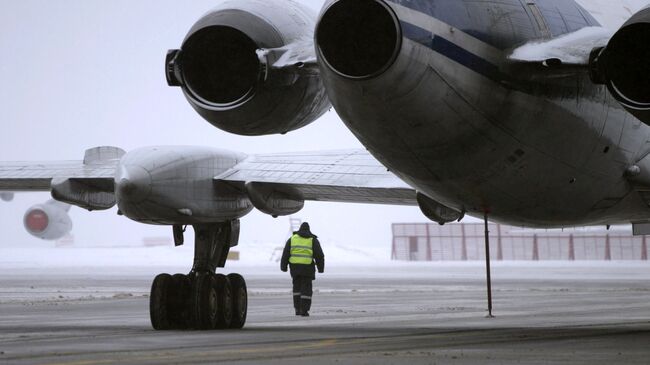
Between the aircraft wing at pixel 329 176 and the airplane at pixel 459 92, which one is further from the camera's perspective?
the aircraft wing at pixel 329 176

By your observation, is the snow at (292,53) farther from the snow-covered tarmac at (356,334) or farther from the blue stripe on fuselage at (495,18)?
the snow-covered tarmac at (356,334)

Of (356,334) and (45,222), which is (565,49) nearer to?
(356,334)

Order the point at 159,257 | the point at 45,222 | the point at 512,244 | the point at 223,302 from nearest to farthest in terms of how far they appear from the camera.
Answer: the point at 223,302
the point at 45,222
the point at 512,244
the point at 159,257

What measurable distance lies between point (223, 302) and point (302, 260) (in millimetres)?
5985

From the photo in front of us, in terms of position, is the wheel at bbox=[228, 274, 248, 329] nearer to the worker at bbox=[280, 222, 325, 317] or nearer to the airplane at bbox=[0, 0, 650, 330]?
the airplane at bbox=[0, 0, 650, 330]

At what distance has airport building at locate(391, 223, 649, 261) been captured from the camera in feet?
A: 303

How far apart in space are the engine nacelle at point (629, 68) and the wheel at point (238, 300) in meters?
9.57

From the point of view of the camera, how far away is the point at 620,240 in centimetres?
9200

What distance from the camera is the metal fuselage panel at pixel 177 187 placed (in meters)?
18.4

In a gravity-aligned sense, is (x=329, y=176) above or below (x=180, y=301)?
above

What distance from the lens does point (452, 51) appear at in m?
12.0

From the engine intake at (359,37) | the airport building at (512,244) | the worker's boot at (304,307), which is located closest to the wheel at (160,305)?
the worker's boot at (304,307)

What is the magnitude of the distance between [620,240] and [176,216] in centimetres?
7711

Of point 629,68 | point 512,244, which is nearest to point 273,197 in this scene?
point 629,68
